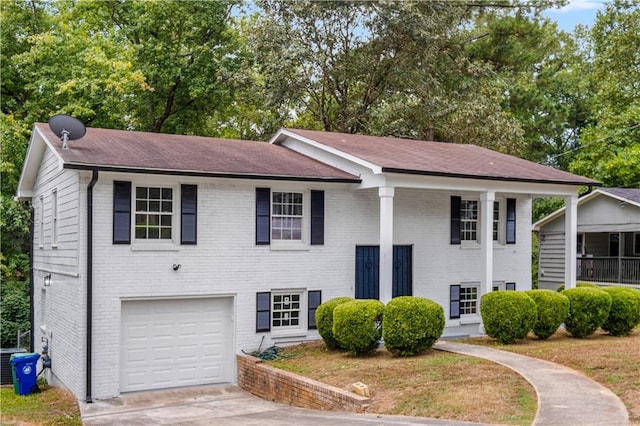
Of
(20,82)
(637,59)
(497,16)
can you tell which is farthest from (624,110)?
(20,82)

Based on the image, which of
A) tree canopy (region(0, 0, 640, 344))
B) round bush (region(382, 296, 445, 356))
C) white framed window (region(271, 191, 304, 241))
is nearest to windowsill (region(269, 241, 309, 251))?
white framed window (region(271, 191, 304, 241))

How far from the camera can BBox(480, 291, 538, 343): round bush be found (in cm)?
1524

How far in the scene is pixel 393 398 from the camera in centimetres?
1122

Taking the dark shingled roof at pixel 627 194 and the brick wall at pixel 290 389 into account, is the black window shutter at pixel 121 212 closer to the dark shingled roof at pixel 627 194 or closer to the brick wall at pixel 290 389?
the brick wall at pixel 290 389

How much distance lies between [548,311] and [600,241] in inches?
633

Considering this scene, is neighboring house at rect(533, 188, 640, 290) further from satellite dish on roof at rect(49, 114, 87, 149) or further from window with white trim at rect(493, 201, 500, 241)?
satellite dish on roof at rect(49, 114, 87, 149)

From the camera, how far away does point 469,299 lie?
63.8ft

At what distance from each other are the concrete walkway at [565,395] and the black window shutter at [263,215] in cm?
528

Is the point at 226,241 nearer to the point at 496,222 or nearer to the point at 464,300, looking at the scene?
the point at 464,300

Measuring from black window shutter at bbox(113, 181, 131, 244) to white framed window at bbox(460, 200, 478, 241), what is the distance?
919 cm

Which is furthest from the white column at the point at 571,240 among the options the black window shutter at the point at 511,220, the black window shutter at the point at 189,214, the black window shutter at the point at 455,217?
the black window shutter at the point at 189,214

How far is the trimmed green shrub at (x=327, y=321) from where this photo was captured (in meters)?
15.2

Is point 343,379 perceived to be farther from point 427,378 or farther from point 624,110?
point 624,110

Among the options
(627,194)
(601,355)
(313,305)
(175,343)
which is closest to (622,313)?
(601,355)
